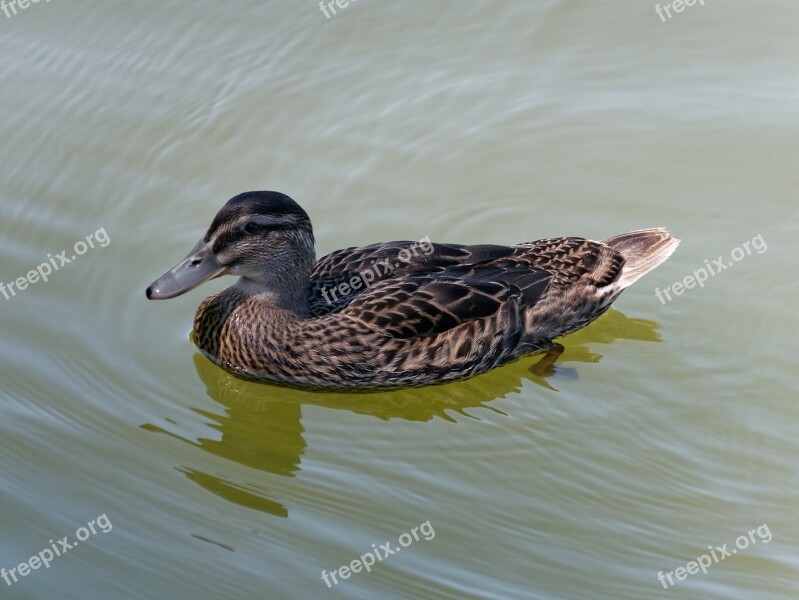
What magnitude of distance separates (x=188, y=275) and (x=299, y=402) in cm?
121

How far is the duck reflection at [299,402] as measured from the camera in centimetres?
854

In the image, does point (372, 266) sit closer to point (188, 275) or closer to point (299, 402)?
point (299, 402)

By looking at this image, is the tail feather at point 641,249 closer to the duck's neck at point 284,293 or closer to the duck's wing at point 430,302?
the duck's wing at point 430,302

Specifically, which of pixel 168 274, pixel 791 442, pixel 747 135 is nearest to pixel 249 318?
pixel 168 274

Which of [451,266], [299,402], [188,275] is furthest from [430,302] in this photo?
[188,275]

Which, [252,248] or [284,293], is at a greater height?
[252,248]

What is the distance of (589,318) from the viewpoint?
390 inches

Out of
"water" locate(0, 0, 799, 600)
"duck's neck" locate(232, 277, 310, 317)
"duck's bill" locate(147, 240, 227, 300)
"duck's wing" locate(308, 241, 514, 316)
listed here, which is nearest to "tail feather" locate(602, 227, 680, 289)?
"water" locate(0, 0, 799, 600)

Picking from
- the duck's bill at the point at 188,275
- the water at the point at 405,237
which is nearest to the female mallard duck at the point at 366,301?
the duck's bill at the point at 188,275

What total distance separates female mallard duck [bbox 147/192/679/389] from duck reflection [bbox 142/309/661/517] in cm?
9

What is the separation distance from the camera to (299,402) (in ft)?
30.2

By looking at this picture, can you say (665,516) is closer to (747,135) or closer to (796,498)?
(796,498)

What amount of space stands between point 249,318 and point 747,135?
4823 mm

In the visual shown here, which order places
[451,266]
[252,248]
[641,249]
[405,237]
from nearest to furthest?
[252,248] → [451,266] → [641,249] → [405,237]
